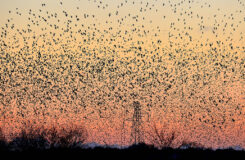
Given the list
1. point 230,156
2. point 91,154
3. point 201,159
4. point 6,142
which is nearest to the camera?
point 201,159

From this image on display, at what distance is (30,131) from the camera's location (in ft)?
169

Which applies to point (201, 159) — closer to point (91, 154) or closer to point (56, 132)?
point (91, 154)

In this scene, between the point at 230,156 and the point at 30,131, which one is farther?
the point at 30,131

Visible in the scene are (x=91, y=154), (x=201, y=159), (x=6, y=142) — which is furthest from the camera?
(x=6, y=142)

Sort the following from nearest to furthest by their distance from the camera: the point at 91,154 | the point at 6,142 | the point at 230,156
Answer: the point at 230,156 → the point at 91,154 → the point at 6,142

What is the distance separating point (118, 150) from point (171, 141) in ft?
68.6

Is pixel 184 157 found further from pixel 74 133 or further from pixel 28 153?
pixel 74 133

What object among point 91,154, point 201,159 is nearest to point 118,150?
point 91,154

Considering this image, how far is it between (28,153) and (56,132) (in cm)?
2119

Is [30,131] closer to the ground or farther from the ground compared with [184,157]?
farther from the ground

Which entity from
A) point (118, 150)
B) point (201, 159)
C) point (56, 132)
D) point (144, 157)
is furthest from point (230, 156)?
point (56, 132)

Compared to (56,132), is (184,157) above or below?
below

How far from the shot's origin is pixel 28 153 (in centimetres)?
3012

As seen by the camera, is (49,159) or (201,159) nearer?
(201,159)
